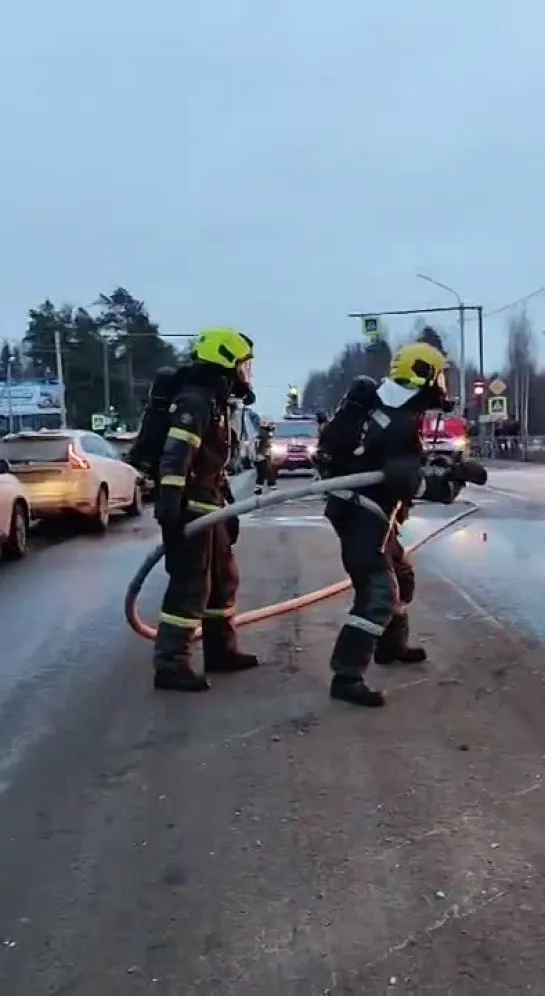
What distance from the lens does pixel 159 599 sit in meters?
9.70

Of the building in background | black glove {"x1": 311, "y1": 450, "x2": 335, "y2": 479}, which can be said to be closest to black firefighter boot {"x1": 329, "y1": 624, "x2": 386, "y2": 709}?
black glove {"x1": 311, "y1": 450, "x2": 335, "y2": 479}

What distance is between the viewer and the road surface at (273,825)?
10.5ft

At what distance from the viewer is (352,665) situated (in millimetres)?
5949

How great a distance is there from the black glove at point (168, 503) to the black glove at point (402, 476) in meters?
1.08

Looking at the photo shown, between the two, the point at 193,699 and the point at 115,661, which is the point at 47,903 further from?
the point at 115,661

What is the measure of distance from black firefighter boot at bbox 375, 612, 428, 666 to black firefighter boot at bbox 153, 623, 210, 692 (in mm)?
1099

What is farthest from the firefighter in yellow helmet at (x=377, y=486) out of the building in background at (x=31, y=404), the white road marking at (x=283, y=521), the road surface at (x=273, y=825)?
the building in background at (x=31, y=404)

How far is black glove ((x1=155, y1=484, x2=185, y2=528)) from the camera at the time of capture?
6.04 metres

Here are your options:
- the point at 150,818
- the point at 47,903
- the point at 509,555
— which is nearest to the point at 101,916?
the point at 47,903

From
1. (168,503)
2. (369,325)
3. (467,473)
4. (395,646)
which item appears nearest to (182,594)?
(168,503)

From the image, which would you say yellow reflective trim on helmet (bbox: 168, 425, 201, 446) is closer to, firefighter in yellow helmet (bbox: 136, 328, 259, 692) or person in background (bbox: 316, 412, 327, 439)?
firefighter in yellow helmet (bbox: 136, 328, 259, 692)

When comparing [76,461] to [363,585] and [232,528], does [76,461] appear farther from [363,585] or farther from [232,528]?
[363,585]

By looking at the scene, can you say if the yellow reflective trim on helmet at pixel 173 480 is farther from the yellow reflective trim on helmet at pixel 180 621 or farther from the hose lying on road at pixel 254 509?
the yellow reflective trim on helmet at pixel 180 621

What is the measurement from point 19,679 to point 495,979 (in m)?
A: 4.18
